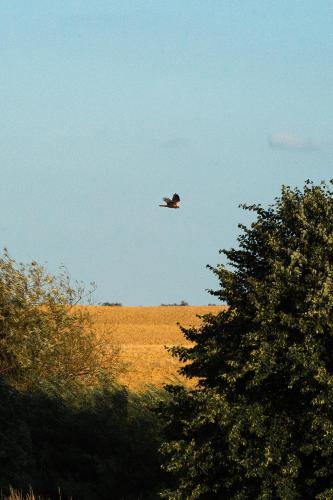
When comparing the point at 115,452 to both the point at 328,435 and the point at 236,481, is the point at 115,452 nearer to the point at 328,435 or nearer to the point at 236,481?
the point at 236,481

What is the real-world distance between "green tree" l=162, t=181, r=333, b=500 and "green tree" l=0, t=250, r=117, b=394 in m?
19.7

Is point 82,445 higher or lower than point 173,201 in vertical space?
lower

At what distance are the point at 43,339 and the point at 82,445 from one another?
33.3ft

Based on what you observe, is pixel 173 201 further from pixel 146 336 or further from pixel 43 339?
pixel 146 336

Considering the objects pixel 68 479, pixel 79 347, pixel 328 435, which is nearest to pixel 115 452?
pixel 68 479

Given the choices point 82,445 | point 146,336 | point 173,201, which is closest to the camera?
point 173,201

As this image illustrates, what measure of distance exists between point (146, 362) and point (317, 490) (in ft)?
163

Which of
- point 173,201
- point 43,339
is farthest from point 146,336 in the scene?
point 173,201

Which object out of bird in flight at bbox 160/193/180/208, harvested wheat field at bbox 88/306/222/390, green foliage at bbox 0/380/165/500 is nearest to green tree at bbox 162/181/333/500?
bird in flight at bbox 160/193/180/208

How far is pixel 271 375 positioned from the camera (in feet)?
59.9

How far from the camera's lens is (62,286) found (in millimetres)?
41969

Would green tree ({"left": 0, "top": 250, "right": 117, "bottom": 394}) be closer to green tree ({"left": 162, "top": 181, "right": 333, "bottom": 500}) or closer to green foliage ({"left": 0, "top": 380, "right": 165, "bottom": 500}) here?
green foliage ({"left": 0, "top": 380, "right": 165, "bottom": 500})

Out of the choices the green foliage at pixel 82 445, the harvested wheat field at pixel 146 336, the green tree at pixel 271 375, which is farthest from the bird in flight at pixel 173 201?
the harvested wheat field at pixel 146 336

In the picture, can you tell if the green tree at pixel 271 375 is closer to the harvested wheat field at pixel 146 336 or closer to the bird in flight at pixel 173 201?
the bird in flight at pixel 173 201
